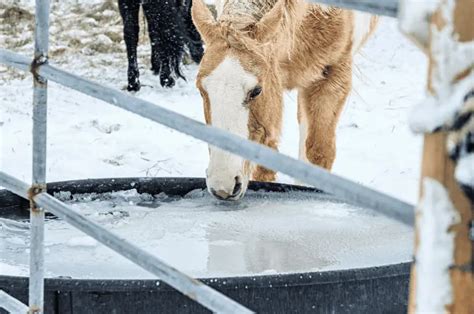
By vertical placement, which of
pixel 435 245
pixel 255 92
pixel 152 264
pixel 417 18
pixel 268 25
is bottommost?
pixel 152 264

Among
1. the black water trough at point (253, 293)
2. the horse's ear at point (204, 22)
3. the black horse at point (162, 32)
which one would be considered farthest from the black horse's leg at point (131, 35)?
the black water trough at point (253, 293)

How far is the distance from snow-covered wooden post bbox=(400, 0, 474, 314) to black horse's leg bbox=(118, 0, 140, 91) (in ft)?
22.8

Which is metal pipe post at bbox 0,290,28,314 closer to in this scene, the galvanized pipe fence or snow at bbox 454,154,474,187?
the galvanized pipe fence

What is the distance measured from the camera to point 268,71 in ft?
10.5

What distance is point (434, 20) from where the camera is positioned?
77 cm

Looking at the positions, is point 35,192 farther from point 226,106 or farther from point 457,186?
point 226,106

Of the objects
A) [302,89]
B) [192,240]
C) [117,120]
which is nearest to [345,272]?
[192,240]

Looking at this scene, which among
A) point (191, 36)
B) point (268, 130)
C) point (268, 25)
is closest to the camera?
point (268, 25)

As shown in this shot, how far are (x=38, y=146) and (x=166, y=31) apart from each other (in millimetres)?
6544

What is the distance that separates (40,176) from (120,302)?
1.70 ft

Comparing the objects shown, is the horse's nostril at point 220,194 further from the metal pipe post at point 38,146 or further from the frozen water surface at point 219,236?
the metal pipe post at point 38,146

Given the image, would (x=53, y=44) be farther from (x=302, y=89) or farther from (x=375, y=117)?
(x=302, y=89)

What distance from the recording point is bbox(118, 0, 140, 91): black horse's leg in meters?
7.68

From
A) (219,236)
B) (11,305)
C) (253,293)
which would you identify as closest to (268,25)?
(219,236)
